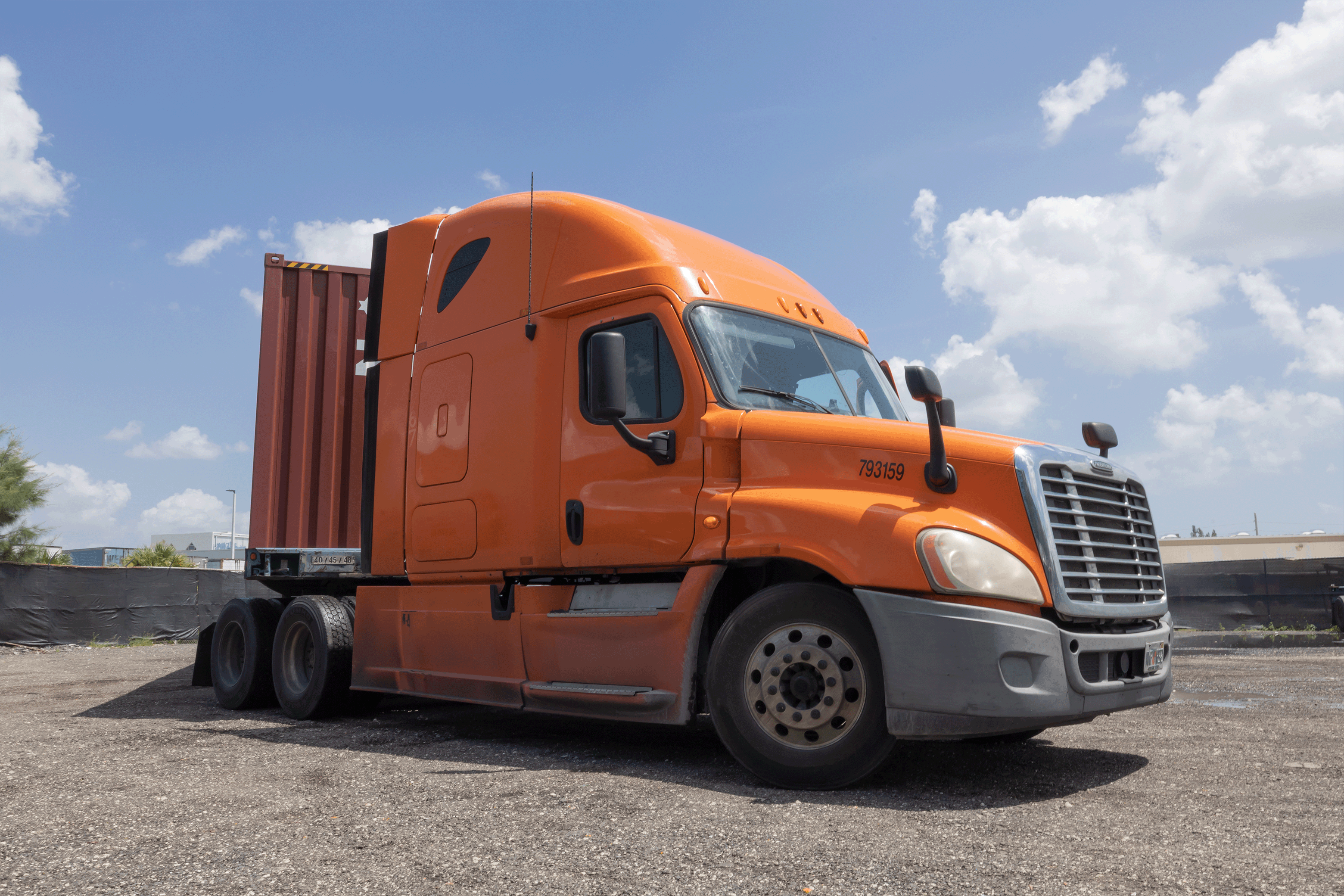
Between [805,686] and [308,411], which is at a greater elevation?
[308,411]

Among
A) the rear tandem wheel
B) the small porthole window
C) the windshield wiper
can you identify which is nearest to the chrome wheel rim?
the windshield wiper

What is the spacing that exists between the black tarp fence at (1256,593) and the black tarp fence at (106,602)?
1613 cm

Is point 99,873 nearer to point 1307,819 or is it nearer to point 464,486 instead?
point 464,486

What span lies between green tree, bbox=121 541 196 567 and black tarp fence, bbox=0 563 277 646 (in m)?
7.30

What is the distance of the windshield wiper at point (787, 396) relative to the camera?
18.2 ft

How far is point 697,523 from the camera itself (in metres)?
5.33

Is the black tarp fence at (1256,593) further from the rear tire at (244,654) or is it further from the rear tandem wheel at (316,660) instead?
the rear tire at (244,654)

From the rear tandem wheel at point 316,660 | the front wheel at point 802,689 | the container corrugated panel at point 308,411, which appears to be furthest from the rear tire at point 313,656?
the front wheel at point 802,689

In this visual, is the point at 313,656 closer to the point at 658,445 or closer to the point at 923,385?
the point at 658,445

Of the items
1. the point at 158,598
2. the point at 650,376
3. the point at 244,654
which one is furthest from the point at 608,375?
the point at 158,598

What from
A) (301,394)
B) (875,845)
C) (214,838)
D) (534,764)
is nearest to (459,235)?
(301,394)

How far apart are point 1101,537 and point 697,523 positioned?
2048 millimetres

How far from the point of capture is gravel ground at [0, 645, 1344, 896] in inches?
127

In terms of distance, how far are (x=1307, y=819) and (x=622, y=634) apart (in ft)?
10.7
